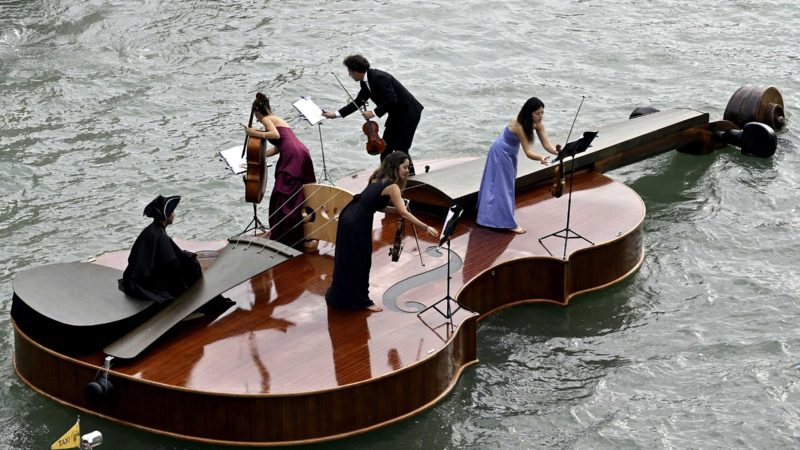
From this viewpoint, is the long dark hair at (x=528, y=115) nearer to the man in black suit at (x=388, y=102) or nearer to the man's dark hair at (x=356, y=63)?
the man in black suit at (x=388, y=102)

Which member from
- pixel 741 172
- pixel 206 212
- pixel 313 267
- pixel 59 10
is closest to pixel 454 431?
pixel 313 267

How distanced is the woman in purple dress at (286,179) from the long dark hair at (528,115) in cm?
170

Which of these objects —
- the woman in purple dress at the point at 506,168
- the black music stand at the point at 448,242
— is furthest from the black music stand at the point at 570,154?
the black music stand at the point at 448,242

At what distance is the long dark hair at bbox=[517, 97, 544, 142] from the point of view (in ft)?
29.2

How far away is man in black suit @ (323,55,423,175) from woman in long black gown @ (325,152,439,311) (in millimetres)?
1575

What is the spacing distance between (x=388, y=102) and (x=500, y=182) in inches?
44.3

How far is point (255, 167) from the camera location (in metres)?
8.55

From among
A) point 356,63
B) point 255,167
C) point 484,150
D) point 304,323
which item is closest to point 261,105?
point 255,167

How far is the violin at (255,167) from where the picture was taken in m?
8.49

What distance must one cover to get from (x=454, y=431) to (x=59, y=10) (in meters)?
10.4

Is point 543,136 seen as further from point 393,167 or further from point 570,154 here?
point 393,167

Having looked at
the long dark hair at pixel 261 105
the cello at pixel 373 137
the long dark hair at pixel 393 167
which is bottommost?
the cello at pixel 373 137

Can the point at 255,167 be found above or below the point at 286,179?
above

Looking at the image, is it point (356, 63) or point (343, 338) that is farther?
point (356, 63)
